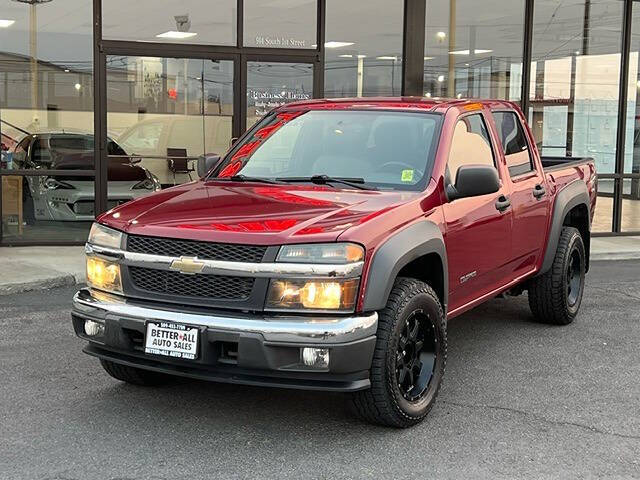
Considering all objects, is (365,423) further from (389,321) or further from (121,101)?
(121,101)

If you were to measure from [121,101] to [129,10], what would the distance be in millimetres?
1195

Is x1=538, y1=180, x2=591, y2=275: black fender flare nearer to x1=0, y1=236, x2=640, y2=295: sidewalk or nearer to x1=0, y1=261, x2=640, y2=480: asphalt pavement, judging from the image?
x1=0, y1=261, x2=640, y2=480: asphalt pavement

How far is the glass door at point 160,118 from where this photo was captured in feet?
35.0

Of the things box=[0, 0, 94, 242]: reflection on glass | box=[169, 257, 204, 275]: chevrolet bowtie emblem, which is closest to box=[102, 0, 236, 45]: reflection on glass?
box=[0, 0, 94, 242]: reflection on glass

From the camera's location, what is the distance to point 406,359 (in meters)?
4.50

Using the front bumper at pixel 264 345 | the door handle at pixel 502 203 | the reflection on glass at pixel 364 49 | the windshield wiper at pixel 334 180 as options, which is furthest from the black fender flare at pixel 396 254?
the reflection on glass at pixel 364 49

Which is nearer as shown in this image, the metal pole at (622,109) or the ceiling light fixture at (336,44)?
the ceiling light fixture at (336,44)

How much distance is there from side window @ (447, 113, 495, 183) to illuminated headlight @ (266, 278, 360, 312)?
146 centimetres

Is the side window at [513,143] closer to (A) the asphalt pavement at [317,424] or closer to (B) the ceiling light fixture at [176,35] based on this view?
(A) the asphalt pavement at [317,424]

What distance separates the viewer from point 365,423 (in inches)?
176

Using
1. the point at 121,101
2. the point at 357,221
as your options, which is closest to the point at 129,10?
the point at 121,101

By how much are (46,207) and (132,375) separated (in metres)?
6.15

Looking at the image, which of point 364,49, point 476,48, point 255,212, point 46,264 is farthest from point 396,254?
point 476,48

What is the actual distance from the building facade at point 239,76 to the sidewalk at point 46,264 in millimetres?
609
